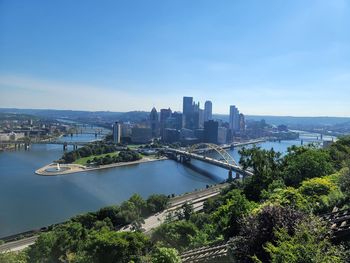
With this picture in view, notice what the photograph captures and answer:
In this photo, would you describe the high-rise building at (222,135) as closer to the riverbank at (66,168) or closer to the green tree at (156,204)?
the riverbank at (66,168)

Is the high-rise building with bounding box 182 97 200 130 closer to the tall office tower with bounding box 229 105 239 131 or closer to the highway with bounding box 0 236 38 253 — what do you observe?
the tall office tower with bounding box 229 105 239 131

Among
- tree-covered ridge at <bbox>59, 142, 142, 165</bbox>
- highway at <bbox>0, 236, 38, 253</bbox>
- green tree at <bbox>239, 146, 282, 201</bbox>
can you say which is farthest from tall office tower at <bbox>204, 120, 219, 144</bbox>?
highway at <bbox>0, 236, 38, 253</bbox>

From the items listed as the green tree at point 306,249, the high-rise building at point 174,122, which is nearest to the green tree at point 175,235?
the green tree at point 306,249

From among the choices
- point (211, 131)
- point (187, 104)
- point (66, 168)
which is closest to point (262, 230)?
point (66, 168)

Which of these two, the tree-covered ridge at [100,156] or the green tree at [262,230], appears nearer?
the green tree at [262,230]

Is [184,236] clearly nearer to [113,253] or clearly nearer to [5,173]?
[113,253]

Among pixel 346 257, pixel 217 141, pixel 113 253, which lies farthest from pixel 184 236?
pixel 217 141
